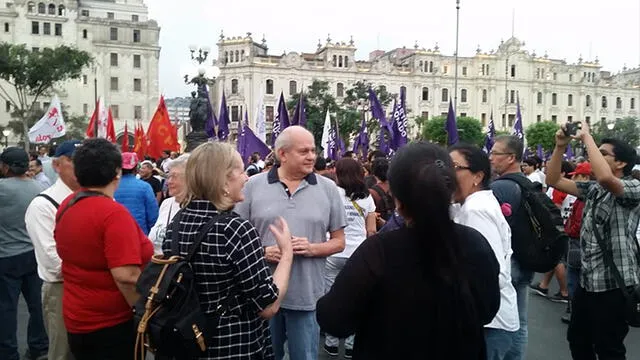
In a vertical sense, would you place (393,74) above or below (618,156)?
above

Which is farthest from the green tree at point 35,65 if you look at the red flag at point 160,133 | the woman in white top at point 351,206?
the woman in white top at point 351,206

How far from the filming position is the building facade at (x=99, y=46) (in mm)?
56750

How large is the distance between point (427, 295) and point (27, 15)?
211 ft

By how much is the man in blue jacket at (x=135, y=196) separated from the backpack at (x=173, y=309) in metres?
3.03

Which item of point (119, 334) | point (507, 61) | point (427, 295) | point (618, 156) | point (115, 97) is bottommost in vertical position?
point (119, 334)

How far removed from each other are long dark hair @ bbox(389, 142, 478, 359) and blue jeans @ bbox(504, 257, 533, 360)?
1928 millimetres

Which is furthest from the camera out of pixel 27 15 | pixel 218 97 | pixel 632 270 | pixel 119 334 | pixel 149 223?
pixel 218 97

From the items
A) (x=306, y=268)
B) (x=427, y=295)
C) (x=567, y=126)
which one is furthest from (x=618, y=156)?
(x=427, y=295)

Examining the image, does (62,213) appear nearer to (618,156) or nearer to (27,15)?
(618,156)

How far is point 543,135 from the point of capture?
69.1 meters

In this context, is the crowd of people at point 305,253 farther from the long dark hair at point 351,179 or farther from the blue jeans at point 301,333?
the long dark hair at point 351,179

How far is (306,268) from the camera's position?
3.66 m

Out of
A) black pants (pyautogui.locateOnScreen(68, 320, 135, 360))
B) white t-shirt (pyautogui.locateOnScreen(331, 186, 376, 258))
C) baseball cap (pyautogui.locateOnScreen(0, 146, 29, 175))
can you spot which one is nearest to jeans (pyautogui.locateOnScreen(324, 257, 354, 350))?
white t-shirt (pyautogui.locateOnScreen(331, 186, 376, 258))

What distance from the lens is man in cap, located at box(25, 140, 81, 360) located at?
353 centimetres
